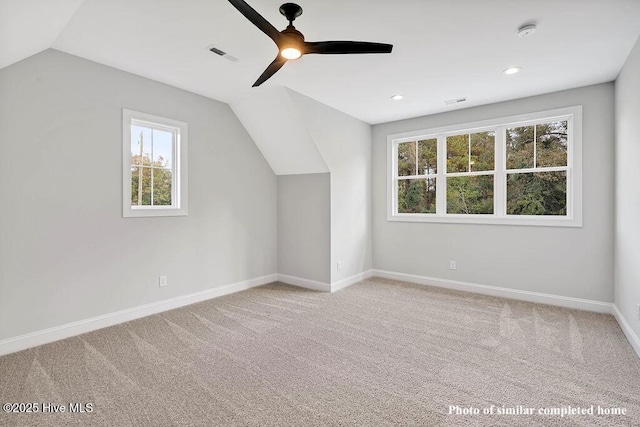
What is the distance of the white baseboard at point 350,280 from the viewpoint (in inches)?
180

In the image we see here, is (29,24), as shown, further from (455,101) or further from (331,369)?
(455,101)

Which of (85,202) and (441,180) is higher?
(441,180)

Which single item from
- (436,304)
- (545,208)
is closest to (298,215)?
(436,304)

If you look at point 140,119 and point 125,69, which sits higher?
point 125,69

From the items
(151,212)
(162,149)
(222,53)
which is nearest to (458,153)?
(222,53)

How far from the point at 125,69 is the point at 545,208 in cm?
523

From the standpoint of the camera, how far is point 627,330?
9.59ft

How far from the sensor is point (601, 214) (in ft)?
11.7

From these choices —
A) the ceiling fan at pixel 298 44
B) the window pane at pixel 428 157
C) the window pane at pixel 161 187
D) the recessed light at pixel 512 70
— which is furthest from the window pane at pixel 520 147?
the window pane at pixel 161 187

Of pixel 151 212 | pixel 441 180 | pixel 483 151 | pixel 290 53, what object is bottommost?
pixel 151 212

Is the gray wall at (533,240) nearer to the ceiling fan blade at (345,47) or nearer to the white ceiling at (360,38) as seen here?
the white ceiling at (360,38)

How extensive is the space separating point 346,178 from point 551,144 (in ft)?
8.91

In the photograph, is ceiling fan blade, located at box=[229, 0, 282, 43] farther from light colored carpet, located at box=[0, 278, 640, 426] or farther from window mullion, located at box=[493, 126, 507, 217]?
window mullion, located at box=[493, 126, 507, 217]

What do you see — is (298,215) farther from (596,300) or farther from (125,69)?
(596,300)
